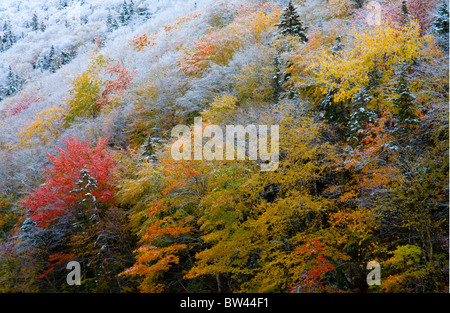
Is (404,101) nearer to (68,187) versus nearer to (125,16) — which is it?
(68,187)

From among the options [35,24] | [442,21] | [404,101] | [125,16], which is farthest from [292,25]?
[35,24]

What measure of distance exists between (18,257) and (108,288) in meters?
4.95

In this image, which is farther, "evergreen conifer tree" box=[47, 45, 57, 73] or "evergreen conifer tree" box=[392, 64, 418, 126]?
"evergreen conifer tree" box=[47, 45, 57, 73]

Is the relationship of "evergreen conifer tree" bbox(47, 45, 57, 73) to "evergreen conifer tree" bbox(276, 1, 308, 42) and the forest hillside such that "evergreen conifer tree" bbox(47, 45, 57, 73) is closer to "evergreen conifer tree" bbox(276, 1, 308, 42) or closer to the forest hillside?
the forest hillside

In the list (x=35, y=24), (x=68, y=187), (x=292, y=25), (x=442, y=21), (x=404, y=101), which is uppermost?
(x=35, y=24)

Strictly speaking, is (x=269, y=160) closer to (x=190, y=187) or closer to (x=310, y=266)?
(x=190, y=187)

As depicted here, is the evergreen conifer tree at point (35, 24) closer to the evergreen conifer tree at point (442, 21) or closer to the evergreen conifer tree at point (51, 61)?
the evergreen conifer tree at point (51, 61)

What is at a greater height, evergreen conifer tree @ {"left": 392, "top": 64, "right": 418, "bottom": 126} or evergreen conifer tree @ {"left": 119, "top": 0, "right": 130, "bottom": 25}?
evergreen conifer tree @ {"left": 119, "top": 0, "right": 130, "bottom": 25}

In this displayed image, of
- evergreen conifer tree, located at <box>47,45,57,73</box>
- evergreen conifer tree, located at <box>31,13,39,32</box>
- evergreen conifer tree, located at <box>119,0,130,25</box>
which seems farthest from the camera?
evergreen conifer tree, located at <box>31,13,39,32</box>

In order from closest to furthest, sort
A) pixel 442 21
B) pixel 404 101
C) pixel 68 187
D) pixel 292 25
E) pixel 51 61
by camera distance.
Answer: pixel 404 101 → pixel 442 21 → pixel 68 187 → pixel 292 25 → pixel 51 61

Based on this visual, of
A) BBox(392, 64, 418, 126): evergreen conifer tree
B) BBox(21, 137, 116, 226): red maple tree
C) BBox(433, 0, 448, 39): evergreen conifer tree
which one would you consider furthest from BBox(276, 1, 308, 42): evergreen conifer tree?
BBox(21, 137, 116, 226): red maple tree

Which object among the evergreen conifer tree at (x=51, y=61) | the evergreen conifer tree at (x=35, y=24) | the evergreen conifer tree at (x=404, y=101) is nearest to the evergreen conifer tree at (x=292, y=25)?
the evergreen conifer tree at (x=404, y=101)

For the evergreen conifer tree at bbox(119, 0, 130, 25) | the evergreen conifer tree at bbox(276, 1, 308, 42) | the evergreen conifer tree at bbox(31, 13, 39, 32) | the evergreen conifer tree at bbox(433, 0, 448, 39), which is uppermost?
the evergreen conifer tree at bbox(31, 13, 39, 32)
